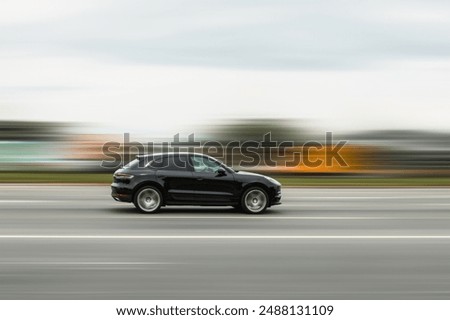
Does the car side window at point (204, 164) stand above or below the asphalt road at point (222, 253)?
above

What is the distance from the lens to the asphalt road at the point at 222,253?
7453 mm

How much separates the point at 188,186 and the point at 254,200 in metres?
1.54

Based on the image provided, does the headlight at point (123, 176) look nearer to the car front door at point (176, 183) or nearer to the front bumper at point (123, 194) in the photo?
the front bumper at point (123, 194)

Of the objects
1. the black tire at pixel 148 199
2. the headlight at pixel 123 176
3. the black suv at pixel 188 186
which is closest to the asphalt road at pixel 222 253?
the black tire at pixel 148 199

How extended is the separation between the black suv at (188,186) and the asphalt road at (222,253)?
36cm

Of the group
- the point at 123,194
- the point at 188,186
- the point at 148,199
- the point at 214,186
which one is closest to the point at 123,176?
the point at 123,194

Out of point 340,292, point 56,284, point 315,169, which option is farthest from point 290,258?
point 315,169

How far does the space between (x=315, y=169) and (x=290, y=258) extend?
2513cm

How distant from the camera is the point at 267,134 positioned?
36562 millimetres

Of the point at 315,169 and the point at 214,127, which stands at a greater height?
the point at 214,127

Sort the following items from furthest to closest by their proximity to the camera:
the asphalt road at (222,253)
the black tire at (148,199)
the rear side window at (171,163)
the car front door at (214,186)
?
the rear side window at (171,163) → the car front door at (214,186) → the black tire at (148,199) → the asphalt road at (222,253)

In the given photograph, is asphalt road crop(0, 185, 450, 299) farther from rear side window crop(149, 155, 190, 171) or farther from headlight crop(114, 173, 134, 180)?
rear side window crop(149, 155, 190, 171)
